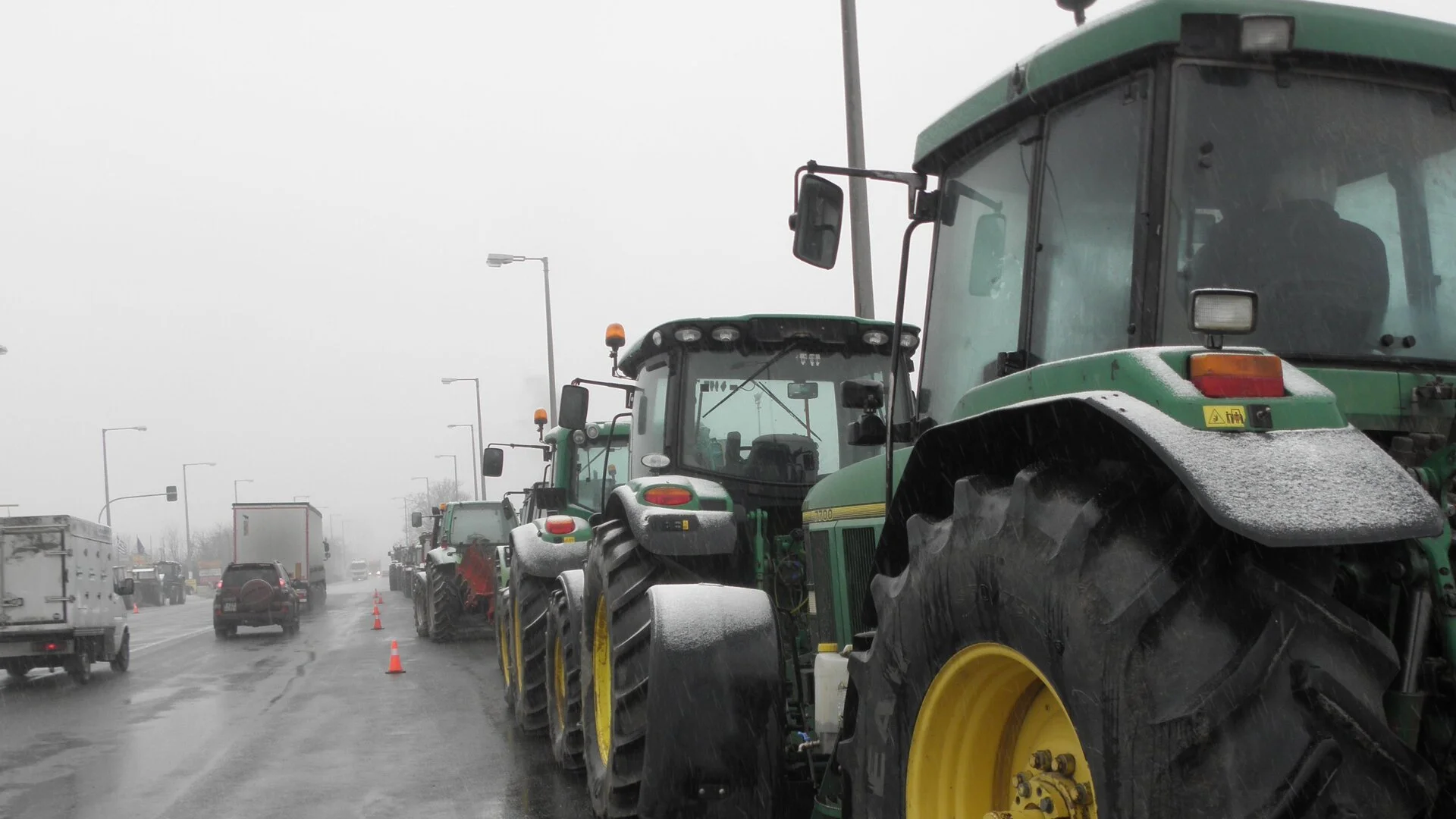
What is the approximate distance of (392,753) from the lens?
9.53m

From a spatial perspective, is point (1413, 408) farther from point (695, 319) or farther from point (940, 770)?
point (695, 319)

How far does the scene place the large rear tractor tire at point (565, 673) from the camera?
7516mm

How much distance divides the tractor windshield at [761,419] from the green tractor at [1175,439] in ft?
9.53

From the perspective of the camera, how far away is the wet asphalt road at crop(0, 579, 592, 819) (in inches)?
304

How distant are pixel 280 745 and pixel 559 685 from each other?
2961mm

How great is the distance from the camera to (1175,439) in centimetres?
230

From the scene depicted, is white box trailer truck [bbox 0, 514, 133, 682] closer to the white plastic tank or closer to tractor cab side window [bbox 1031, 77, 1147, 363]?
the white plastic tank

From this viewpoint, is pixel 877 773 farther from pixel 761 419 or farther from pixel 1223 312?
pixel 761 419

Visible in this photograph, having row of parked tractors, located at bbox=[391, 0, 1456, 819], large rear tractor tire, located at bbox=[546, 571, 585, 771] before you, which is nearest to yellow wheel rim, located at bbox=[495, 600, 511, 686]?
large rear tractor tire, located at bbox=[546, 571, 585, 771]

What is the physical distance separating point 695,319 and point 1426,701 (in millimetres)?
5209

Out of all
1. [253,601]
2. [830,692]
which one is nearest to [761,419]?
[830,692]

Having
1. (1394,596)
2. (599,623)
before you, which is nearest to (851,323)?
(599,623)

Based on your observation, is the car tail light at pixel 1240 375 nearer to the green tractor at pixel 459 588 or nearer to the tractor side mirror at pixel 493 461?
the tractor side mirror at pixel 493 461

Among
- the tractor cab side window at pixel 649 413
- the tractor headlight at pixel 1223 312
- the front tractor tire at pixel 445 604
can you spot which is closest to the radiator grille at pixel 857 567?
the tractor headlight at pixel 1223 312
